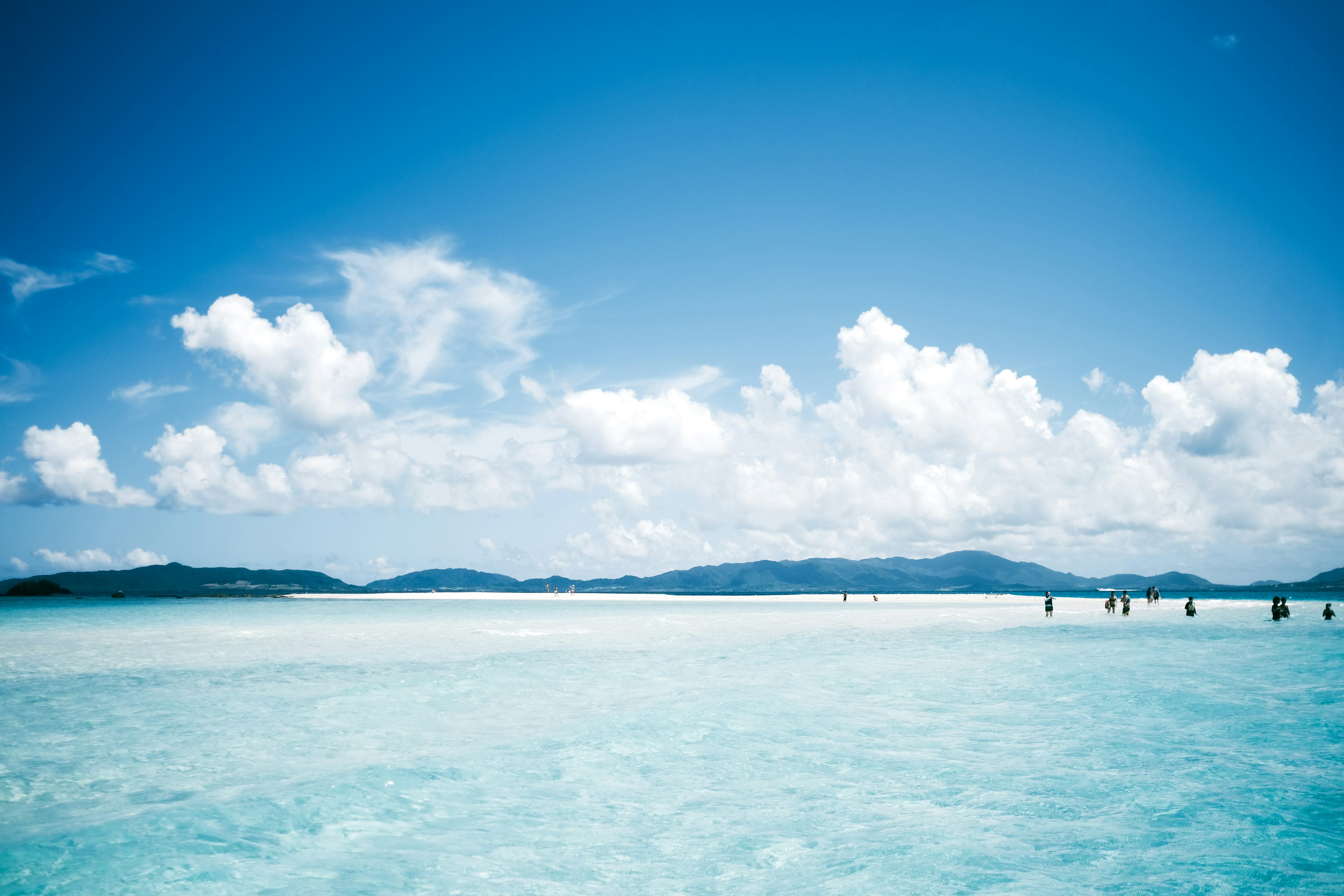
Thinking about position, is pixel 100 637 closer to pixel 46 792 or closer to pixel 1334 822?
pixel 46 792

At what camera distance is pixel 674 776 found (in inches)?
527

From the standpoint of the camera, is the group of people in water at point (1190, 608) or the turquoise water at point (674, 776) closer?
the turquoise water at point (674, 776)

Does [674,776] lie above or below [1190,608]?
above

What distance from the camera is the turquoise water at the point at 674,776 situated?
918 cm

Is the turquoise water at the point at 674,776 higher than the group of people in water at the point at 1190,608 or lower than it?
higher

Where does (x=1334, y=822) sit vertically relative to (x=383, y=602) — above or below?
above

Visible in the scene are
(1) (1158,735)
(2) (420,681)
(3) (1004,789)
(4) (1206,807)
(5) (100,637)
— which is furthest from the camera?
(5) (100,637)

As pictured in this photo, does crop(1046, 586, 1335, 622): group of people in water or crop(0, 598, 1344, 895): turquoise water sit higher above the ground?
crop(0, 598, 1344, 895): turquoise water

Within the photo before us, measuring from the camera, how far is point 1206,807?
1127cm

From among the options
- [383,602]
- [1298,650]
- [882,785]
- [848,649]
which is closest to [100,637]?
[848,649]

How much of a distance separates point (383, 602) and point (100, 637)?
89.3 metres

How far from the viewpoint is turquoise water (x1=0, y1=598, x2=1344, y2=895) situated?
9180mm

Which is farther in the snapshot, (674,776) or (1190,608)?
(1190,608)

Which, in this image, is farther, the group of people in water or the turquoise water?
the group of people in water
